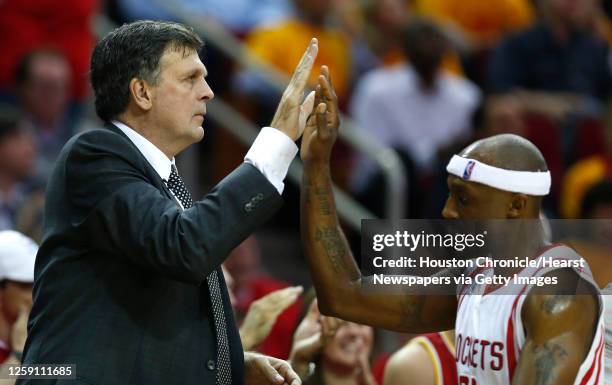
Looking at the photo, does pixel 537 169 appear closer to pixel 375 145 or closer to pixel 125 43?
pixel 125 43

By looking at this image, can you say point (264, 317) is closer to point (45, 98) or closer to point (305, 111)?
point (305, 111)

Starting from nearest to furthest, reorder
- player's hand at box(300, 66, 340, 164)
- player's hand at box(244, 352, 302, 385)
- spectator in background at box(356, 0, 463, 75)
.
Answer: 1. player's hand at box(244, 352, 302, 385)
2. player's hand at box(300, 66, 340, 164)
3. spectator in background at box(356, 0, 463, 75)

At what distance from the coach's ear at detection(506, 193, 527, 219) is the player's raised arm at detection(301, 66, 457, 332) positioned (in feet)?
1.35

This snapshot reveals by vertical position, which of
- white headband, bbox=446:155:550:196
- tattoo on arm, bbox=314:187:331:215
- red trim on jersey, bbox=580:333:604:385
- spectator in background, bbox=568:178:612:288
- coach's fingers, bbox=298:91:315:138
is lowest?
red trim on jersey, bbox=580:333:604:385

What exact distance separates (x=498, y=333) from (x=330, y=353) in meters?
1.55

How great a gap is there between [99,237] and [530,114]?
20.4 ft

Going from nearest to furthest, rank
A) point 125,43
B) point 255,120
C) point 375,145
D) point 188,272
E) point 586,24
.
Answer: point 188,272
point 125,43
point 375,145
point 255,120
point 586,24

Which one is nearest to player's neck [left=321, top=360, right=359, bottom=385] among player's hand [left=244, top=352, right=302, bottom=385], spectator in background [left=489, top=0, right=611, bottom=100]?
player's hand [left=244, top=352, right=302, bottom=385]

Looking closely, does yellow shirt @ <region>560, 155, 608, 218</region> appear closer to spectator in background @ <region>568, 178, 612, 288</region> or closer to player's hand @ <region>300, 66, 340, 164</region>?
spectator in background @ <region>568, 178, 612, 288</region>

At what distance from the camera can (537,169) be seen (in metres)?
4.24

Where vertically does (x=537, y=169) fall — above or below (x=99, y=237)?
above

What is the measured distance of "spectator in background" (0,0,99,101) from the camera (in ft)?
27.8

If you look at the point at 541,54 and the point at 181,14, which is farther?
the point at 541,54

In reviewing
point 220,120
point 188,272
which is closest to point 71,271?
point 188,272
